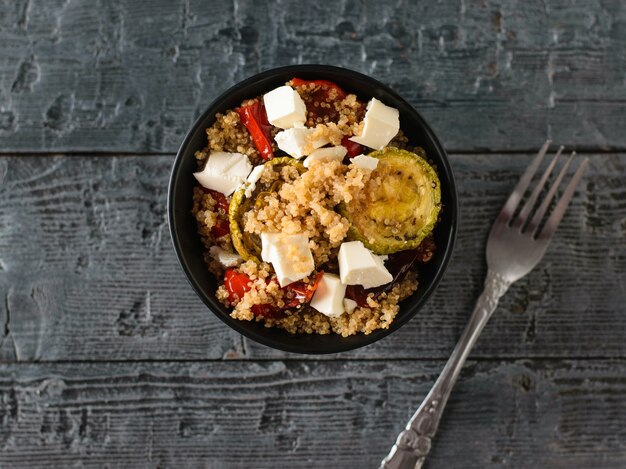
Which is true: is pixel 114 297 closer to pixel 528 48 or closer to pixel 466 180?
pixel 466 180

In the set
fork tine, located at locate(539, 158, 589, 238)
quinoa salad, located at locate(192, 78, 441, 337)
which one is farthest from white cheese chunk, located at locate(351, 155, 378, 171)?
fork tine, located at locate(539, 158, 589, 238)

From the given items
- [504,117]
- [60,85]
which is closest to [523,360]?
[504,117]

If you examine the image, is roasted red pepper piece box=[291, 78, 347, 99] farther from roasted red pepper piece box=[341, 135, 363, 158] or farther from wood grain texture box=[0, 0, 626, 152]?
wood grain texture box=[0, 0, 626, 152]

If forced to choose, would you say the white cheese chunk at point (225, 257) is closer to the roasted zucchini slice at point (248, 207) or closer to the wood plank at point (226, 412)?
the roasted zucchini slice at point (248, 207)

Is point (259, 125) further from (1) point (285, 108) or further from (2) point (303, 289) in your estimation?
(2) point (303, 289)

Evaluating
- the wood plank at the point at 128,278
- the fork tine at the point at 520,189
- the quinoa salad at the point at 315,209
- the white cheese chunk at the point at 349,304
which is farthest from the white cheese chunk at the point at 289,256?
the fork tine at the point at 520,189

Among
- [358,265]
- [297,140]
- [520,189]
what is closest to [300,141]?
[297,140]

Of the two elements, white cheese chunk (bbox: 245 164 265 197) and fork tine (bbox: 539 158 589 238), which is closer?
white cheese chunk (bbox: 245 164 265 197)
